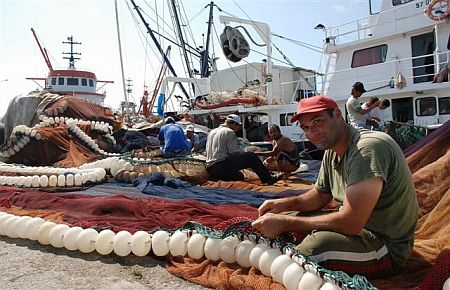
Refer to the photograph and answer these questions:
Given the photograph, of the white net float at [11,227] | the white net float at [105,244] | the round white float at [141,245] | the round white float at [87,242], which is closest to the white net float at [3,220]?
the white net float at [11,227]

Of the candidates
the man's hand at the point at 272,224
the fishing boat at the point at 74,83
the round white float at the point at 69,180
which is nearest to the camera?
the man's hand at the point at 272,224

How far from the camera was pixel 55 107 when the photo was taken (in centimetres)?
1161

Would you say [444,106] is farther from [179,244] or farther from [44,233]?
[44,233]

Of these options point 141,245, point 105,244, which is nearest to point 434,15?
point 141,245

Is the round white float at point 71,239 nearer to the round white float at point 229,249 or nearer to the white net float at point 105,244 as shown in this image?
the white net float at point 105,244

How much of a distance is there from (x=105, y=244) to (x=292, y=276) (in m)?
1.51

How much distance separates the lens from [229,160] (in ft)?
20.9

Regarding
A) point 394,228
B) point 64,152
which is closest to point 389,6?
point 64,152

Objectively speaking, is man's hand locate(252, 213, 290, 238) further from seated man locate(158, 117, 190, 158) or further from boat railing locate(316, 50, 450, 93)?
boat railing locate(316, 50, 450, 93)

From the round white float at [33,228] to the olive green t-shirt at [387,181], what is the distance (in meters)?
2.48

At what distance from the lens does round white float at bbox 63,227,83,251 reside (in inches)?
126

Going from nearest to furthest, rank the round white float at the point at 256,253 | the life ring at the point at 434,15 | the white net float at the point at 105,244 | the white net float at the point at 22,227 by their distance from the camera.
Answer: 1. the round white float at the point at 256,253
2. the white net float at the point at 105,244
3. the white net float at the point at 22,227
4. the life ring at the point at 434,15

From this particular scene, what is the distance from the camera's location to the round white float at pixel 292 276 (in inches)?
84.4

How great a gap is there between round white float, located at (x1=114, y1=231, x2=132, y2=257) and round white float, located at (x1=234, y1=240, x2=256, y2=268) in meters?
0.84
